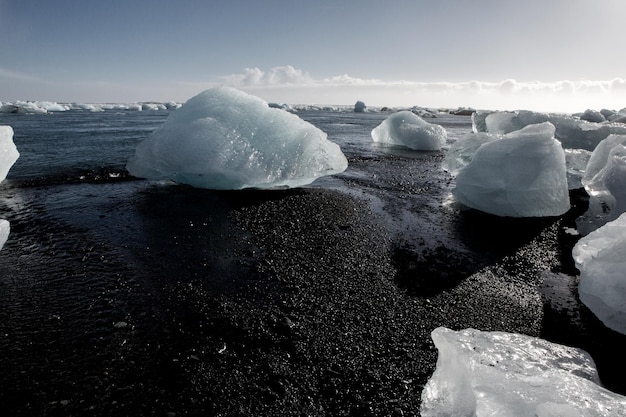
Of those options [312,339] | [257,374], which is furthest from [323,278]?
[257,374]

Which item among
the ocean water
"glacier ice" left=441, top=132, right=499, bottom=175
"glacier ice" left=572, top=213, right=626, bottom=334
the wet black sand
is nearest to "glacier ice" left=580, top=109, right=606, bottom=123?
"glacier ice" left=441, top=132, right=499, bottom=175

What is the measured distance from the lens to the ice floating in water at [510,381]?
1.83m

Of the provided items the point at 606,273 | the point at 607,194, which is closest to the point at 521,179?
the point at 607,194

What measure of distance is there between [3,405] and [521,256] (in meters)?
4.66

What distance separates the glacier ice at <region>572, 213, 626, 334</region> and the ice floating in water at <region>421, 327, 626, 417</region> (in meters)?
0.68

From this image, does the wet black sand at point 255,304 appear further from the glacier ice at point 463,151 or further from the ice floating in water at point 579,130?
the ice floating in water at point 579,130

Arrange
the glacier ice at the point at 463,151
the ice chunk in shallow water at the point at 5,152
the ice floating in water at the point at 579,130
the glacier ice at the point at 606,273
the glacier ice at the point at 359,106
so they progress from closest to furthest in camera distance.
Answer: the glacier ice at the point at 606,273 → the ice chunk in shallow water at the point at 5,152 → the glacier ice at the point at 463,151 → the ice floating in water at the point at 579,130 → the glacier ice at the point at 359,106

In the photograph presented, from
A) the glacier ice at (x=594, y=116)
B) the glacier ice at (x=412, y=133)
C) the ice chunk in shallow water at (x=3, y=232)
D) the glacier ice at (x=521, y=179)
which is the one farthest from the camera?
the glacier ice at (x=594, y=116)

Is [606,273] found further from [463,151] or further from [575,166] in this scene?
[463,151]

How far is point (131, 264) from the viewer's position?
11.9 ft

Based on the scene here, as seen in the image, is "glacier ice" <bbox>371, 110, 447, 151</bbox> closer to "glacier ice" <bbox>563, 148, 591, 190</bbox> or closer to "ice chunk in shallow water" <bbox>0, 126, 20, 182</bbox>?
"glacier ice" <bbox>563, 148, 591, 190</bbox>

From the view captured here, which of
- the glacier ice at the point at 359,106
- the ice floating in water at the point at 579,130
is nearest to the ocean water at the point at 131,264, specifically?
the ice floating in water at the point at 579,130

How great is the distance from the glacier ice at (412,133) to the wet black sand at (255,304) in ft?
27.9

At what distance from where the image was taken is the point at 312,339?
8.54 ft
